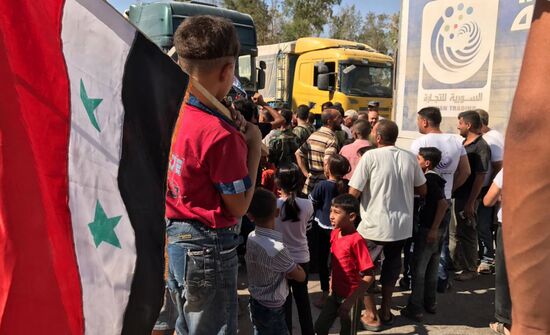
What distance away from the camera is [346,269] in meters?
3.05

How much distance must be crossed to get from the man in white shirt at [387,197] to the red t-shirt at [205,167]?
2.06m

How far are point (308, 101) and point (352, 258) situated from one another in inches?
394

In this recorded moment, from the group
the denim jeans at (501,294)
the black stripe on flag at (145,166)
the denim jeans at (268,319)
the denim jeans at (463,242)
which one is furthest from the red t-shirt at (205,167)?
the denim jeans at (463,242)

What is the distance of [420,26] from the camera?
6.44m

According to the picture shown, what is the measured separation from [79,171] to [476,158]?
428cm

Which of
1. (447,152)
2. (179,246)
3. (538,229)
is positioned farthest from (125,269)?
(447,152)

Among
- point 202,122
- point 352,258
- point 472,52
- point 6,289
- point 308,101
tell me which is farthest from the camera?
point 308,101

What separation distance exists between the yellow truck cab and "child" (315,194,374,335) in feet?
25.7

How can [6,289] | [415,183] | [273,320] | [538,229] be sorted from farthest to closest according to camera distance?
[415,183]
[273,320]
[6,289]
[538,229]

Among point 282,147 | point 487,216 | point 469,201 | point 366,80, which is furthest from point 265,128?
point 366,80

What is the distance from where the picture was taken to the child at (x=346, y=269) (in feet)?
9.89

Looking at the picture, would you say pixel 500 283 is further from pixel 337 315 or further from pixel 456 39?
pixel 456 39

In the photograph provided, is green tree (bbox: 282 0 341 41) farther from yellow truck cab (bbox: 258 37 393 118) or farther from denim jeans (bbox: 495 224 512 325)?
denim jeans (bbox: 495 224 512 325)

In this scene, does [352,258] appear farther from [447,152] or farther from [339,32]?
[339,32]
